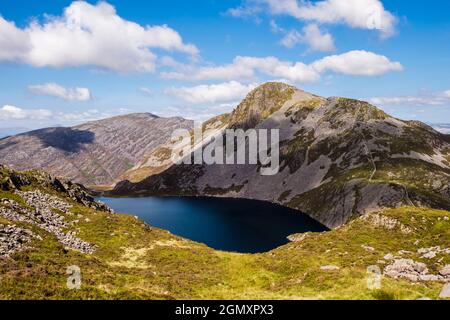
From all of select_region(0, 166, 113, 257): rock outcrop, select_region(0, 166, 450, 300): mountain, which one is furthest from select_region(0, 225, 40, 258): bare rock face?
select_region(0, 166, 450, 300): mountain

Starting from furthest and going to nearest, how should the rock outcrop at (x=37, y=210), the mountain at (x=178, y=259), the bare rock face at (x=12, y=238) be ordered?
the rock outcrop at (x=37, y=210) < the bare rock face at (x=12, y=238) < the mountain at (x=178, y=259)

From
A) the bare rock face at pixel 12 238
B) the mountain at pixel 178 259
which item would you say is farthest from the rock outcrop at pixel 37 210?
the mountain at pixel 178 259

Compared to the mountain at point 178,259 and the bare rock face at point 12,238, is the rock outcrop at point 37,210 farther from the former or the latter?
the mountain at point 178,259

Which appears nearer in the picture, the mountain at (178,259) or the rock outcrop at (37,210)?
the mountain at (178,259)

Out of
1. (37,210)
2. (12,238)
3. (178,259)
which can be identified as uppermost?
(37,210)

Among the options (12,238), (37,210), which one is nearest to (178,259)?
(12,238)

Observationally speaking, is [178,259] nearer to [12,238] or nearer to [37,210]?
[12,238]

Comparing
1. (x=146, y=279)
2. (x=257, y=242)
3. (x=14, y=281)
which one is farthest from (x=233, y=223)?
(x=14, y=281)

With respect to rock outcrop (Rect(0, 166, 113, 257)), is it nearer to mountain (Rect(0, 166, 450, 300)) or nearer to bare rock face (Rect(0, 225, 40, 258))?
bare rock face (Rect(0, 225, 40, 258))
